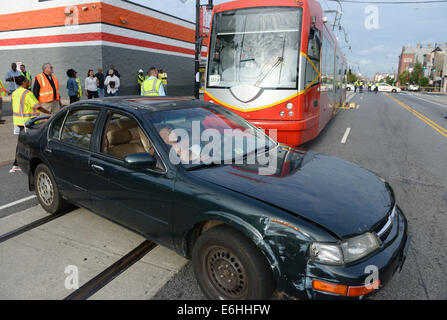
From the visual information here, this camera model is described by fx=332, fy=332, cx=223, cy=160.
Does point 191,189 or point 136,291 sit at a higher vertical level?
point 191,189

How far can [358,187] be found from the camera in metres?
2.95

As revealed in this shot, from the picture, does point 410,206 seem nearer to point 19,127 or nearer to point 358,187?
point 358,187

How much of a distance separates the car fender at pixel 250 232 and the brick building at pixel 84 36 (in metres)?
18.0

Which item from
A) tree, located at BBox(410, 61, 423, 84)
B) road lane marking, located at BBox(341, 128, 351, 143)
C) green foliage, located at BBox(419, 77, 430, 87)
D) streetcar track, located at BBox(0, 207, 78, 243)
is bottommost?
streetcar track, located at BBox(0, 207, 78, 243)

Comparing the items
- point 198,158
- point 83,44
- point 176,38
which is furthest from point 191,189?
point 176,38

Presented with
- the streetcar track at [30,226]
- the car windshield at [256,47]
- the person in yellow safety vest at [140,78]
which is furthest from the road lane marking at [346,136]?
the person in yellow safety vest at [140,78]

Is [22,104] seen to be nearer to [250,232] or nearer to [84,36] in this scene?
[250,232]

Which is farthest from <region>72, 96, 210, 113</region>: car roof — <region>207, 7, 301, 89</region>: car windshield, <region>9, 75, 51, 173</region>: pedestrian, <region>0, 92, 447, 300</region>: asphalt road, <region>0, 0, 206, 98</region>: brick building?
<region>0, 0, 206, 98</region>: brick building

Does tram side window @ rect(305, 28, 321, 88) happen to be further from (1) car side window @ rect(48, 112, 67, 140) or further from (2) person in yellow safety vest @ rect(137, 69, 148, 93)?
(2) person in yellow safety vest @ rect(137, 69, 148, 93)

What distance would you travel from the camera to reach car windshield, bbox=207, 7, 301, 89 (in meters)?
7.00

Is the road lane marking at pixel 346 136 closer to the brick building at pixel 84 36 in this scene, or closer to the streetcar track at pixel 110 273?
the streetcar track at pixel 110 273

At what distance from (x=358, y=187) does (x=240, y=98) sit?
479 centimetres

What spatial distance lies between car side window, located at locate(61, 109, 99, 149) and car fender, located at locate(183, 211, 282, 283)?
1.86 meters

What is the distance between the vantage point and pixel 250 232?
2320mm
